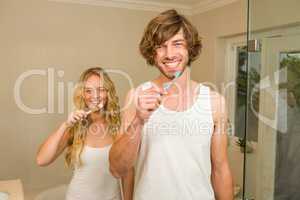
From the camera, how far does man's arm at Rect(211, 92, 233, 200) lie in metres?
0.94

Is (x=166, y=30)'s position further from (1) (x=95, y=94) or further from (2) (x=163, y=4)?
(2) (x=163, y=4)

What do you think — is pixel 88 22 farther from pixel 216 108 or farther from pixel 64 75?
pixel 216 108

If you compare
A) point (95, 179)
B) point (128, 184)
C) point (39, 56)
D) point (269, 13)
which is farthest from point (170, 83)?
point (39, 56)

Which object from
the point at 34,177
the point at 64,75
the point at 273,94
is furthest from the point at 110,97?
the point at 34,177

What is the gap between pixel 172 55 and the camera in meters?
0.88

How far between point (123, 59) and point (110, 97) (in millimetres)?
1409

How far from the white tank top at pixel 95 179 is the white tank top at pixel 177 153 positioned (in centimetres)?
32

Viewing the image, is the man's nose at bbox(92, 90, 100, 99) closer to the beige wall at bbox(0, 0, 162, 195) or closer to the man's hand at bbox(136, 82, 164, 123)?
the man's hand at bbox(136, 82, 164, 123)

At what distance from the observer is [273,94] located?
1.59 m

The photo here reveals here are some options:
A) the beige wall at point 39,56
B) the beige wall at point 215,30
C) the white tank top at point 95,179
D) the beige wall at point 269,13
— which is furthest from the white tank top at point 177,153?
the beige wall at point 39,56

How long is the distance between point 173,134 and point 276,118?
2.95 ft

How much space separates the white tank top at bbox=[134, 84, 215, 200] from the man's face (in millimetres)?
111

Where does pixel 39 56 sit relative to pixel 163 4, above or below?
below

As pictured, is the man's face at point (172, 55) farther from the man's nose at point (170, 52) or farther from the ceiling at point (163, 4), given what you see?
the ceiling at point (163, 4)
